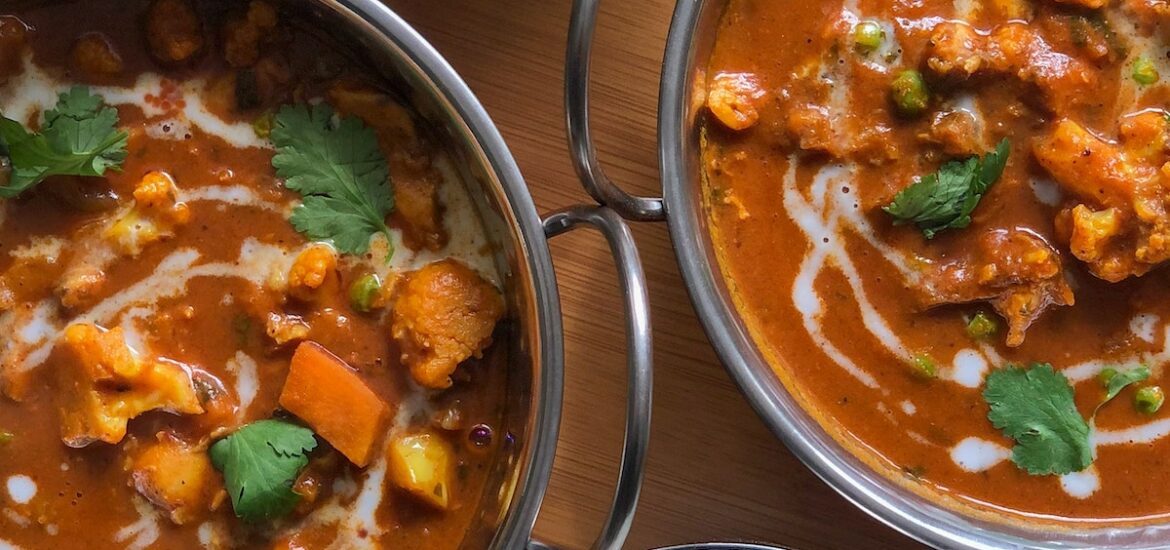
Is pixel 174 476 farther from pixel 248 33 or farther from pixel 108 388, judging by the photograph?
pixel 248 33

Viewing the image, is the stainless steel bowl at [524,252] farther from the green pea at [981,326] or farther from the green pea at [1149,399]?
the green pea at [1149,399]

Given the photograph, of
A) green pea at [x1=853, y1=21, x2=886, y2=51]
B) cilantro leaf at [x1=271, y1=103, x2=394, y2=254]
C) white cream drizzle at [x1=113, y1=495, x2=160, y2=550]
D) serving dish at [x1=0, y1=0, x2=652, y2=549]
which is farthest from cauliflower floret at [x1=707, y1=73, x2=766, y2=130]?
white cream drizzle at [x1=113, y1=495, x2=160, y2=550]

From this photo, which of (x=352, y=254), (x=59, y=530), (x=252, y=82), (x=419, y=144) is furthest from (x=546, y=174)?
(x=59, y=530)

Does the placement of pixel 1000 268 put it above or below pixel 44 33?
below

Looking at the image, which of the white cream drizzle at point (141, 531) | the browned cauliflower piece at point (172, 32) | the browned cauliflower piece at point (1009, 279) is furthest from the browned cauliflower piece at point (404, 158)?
the browned cauliflower piece at point (1009, 279)

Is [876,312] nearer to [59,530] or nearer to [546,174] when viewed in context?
[546,174]

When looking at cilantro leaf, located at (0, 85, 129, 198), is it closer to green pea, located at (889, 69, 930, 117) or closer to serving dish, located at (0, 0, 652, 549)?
serving dish, located at (0, 0, 652, 549)
